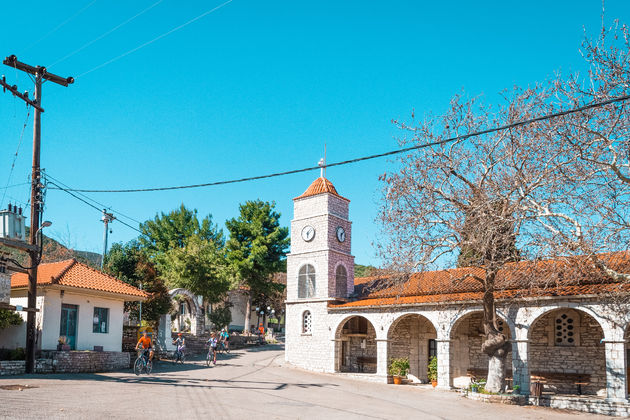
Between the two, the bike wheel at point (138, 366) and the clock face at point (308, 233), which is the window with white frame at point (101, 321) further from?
the clock face at point (308, 233)

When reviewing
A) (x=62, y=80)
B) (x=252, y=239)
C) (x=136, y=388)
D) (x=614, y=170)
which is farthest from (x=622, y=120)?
(x=252, y=239)

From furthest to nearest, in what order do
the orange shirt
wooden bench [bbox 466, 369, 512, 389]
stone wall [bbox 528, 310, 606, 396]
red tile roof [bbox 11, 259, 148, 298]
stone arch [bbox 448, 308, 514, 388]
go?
stone arch [bbox 448, 308, 514, 388]
wooden bench [bbox 466, 369, 512, 389]
red tile roof [bbox 11, 259, 148, 298]
stone wall [bbox 528, 310, 606, 396]
the orange shirt

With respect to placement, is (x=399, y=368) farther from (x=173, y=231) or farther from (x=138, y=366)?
(x=173, y=231)

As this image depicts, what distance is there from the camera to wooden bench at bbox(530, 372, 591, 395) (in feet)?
67.1

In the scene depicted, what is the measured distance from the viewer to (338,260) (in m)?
29.4

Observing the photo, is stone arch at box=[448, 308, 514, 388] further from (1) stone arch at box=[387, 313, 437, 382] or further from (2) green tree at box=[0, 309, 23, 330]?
(2) green tree at box=[0, 309, 23, 330]

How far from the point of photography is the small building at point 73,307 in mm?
20484

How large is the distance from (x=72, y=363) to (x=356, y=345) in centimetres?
1421

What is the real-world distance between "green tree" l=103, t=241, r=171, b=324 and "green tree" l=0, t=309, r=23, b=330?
8870 millimetres

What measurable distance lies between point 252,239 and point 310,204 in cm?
1431

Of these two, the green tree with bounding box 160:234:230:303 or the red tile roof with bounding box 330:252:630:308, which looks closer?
the red tile roof with bounding box 330:252:630:308

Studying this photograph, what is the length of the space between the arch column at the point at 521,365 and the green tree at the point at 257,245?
24457 mm

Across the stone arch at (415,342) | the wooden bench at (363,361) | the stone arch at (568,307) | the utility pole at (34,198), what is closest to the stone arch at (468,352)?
the stone arch at (415,342)

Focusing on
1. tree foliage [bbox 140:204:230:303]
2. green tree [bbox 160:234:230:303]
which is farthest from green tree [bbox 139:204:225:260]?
green tree [bbox 160:234:230:303]
